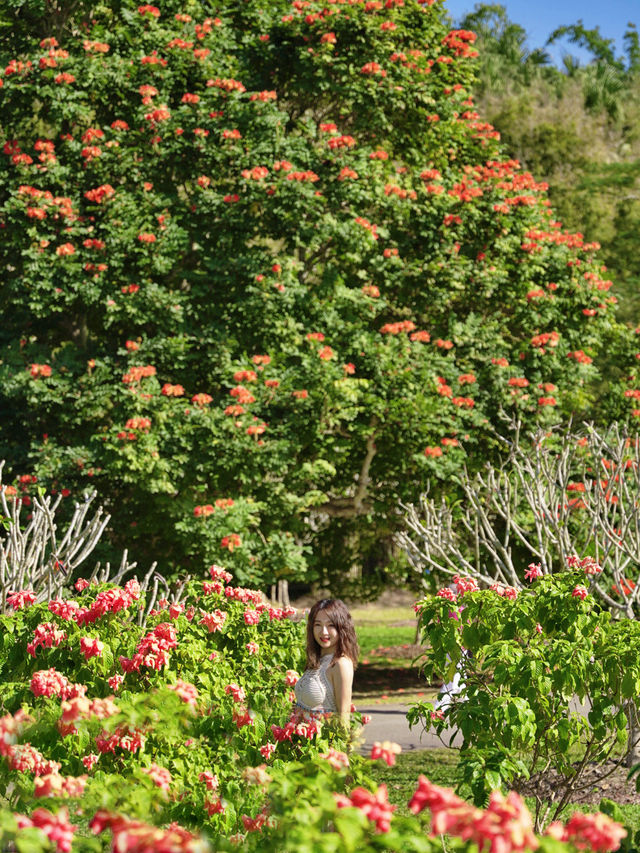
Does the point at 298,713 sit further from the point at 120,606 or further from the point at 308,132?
the point at 308,132

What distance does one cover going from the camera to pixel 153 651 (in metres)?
4.77

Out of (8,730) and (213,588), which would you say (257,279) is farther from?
(8,730)

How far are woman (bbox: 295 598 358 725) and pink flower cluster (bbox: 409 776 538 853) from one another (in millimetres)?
2960

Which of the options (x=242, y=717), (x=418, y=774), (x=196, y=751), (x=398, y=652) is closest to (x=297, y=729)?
(x=242, y=717)

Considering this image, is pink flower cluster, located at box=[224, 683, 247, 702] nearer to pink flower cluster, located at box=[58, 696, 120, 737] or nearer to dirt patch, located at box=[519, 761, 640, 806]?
pink flower cluster, located at box=[58, 696, 120, 737]

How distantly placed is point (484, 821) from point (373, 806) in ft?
1.24

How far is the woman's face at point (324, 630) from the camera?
5.18m

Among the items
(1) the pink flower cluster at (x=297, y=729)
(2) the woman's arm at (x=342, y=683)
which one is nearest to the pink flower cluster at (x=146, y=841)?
(1) the pink flower cluster at (x=297, y=729)

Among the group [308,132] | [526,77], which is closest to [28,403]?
[308,132]

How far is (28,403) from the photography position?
34.5 feet

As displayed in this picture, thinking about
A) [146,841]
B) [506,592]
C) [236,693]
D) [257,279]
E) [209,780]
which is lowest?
[209,780]

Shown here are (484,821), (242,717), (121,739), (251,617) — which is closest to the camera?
(484,821)

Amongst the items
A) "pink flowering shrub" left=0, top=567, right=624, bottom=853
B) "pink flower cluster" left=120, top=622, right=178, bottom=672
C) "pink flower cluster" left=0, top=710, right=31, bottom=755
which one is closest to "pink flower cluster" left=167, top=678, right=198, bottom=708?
"pink flowering shrub" left=0, top=567, right=624, bottom=853

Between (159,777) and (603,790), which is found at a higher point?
(159,777)
